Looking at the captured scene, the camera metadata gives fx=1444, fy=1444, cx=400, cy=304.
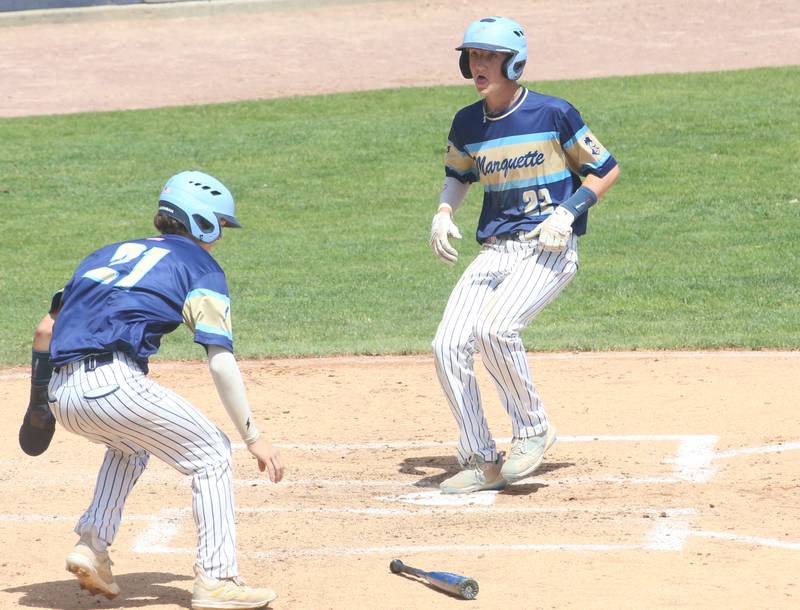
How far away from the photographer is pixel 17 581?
18.6 ft

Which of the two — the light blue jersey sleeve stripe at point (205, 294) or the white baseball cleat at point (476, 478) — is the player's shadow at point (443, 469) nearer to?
the white baseball cleat at point (476, 478)

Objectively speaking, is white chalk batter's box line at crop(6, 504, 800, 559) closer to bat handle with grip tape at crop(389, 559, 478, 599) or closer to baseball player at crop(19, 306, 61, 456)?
bat handle with grip tape at crop(389, 559, 478, 599)

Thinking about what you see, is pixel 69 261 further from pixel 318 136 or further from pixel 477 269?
pixel 477 269

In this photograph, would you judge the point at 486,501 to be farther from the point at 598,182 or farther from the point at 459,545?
the point at 598,182

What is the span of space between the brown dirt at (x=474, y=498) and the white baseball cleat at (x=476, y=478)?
0.31 feet

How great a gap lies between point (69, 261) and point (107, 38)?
11.2 metres

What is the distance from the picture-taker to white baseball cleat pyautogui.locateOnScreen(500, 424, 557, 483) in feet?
22.2

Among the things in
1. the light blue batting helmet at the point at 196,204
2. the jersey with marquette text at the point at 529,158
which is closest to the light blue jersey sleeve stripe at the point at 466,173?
the jersey with marquette text at the point at 529,158

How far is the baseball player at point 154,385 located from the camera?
5059 mm

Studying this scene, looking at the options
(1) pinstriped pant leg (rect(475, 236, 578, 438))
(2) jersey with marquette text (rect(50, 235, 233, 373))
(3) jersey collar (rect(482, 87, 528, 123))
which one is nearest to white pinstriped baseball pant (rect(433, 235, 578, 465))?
(1) pinstriped pant leg (rect(475, 236, 578, 438))

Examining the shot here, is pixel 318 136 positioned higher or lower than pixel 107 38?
lower

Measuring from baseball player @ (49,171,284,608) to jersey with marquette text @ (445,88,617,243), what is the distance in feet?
6.82

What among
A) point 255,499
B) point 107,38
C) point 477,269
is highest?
point 107,38

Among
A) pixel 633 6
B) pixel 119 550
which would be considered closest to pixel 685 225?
pixel 119 550
